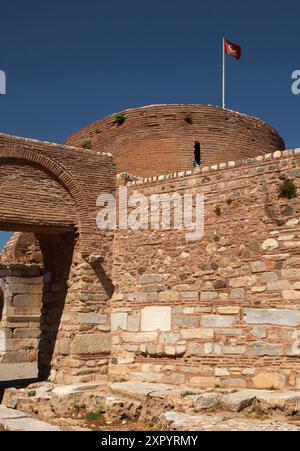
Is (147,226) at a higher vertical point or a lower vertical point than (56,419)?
higher

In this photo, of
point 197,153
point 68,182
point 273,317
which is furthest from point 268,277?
point 197,153

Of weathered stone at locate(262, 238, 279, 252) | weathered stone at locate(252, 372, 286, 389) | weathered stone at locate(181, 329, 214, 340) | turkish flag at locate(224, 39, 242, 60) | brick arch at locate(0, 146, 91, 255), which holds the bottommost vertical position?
weathered stone at locate(252, 372, 286, 389)

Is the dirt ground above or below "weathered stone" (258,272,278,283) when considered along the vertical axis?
below

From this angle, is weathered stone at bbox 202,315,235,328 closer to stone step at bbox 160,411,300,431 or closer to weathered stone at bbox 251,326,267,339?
weathered stone at bbox 251,326,267,339

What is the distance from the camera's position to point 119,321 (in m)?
10.8

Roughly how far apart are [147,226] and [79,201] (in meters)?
1.49

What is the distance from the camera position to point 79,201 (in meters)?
11.0

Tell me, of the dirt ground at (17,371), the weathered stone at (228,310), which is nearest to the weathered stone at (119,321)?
the weathered stone at (228,310)

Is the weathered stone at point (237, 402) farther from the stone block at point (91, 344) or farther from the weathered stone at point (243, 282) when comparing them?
the stone block at point (91, 344)

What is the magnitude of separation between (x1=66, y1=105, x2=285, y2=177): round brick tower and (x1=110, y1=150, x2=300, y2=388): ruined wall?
3.28 m

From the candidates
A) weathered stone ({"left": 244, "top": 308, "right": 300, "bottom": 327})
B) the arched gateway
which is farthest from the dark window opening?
weathered stone ({"left": 244, "top": 308, "right": 300, "bottom": 327})

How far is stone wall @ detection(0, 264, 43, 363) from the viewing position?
1702cm
